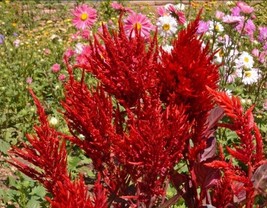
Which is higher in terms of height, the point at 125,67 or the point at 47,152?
the point at 125,67

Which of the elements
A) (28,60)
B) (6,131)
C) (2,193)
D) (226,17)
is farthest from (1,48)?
(2,193)

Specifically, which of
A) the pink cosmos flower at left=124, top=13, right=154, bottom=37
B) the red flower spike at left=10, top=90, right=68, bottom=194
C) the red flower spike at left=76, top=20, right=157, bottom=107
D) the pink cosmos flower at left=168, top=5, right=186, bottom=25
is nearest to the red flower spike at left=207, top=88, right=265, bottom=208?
the red flower spike at left=76, top=20, right=157, bottom=107

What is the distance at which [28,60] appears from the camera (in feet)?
18.0

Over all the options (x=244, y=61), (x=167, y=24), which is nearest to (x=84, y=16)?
(x=167, y=24)

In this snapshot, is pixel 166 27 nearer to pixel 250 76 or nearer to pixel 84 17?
pixel 250 76

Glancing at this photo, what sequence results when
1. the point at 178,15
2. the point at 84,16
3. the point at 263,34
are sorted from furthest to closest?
the point at 84,16 < the point at 263,34 < the point at 178,15

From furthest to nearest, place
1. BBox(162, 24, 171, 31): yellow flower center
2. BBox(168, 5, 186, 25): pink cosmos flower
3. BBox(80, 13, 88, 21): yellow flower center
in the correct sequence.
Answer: BBox(80, 13, 88, 21): yellow flower center, BBox(162, 24, 171, 31): yellow flower center, BBox(168, 5, 186, 25): pink cosmos flower

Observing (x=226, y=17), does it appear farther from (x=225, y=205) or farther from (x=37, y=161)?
(x=37, y=161)

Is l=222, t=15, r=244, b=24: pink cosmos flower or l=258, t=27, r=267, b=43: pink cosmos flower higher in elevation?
l=222, t=15, r=244, b=24: pink cosmos flower

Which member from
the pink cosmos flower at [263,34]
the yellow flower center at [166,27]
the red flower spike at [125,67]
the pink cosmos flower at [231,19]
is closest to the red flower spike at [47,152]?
the red flower spike at [125,67]

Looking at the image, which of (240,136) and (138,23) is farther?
(138,23)

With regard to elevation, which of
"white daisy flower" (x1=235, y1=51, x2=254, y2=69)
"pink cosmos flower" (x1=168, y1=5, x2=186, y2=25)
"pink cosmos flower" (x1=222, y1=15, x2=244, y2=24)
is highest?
"pink cosmos flower" (x1=222, y1=15, x2=244, y2=24)

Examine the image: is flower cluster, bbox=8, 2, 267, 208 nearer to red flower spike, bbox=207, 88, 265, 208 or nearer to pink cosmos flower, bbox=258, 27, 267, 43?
red flower spike, bbox=207, 88, 265, 208

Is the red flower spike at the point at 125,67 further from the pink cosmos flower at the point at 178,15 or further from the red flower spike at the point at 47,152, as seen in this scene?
the pink cosmos flower at the point at 178,15
